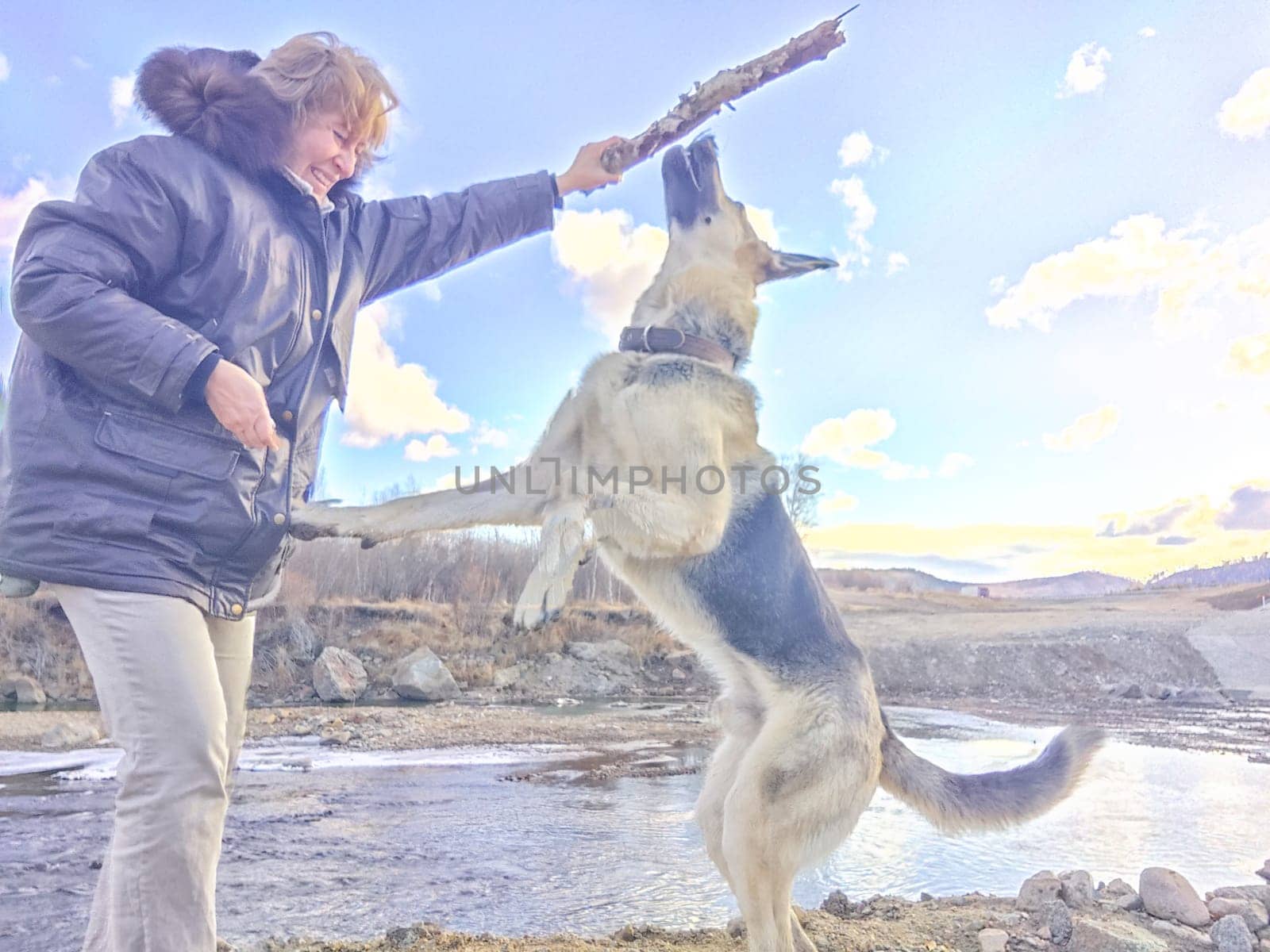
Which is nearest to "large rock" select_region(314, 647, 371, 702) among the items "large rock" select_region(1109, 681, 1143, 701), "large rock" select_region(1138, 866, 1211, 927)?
"large rock" select_region(1138, 866, 1211, 927)

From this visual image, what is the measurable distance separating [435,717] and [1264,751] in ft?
32.1

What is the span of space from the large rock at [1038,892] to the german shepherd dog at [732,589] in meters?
0.79

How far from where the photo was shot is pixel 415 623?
17.0 m

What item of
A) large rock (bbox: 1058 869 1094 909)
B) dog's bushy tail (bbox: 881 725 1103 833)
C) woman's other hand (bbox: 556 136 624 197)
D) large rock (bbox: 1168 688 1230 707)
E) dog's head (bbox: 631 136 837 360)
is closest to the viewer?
woman's other hand (bbox: 556 136 624 197)

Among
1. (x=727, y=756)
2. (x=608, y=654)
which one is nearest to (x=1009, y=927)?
(x=727, y=756)

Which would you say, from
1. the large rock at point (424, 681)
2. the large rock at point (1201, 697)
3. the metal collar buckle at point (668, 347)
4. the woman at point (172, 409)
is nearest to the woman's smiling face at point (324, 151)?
the woman at point (172, 409)

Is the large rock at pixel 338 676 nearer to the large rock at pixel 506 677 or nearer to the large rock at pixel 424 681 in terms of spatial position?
the large rock at pixel 424 681

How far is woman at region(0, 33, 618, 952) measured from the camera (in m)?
1.87

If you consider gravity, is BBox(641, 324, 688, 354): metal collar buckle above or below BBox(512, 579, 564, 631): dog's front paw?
above

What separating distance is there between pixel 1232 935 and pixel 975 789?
1.27 meters

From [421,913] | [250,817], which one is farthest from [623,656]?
[421,913]

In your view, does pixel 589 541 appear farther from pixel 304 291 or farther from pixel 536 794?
pixel 536 794

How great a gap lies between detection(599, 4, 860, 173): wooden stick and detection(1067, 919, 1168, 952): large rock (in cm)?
380

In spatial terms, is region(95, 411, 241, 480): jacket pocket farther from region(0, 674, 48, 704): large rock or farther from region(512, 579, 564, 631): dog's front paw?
region(0, 674, 48, 704): large rock
